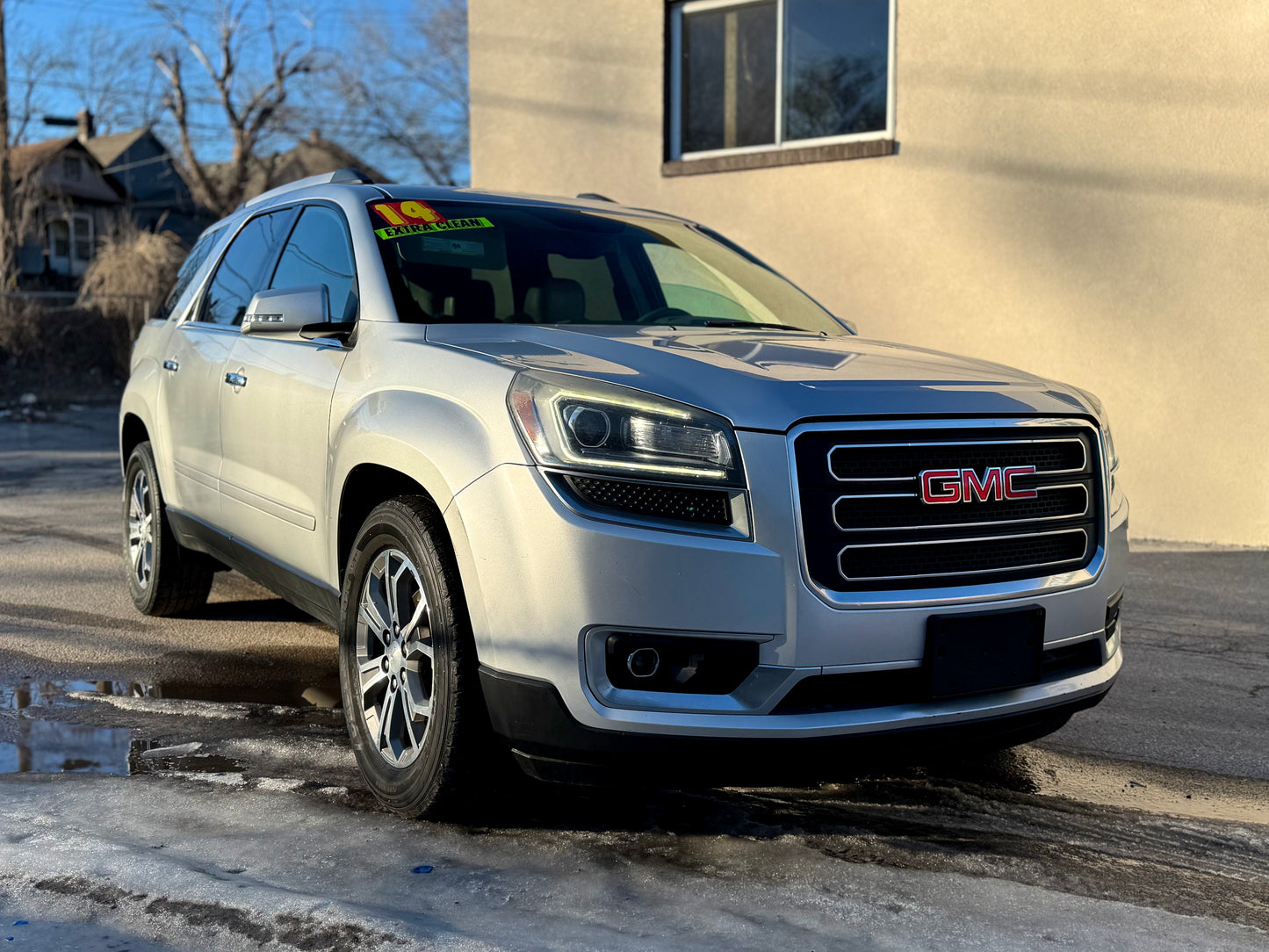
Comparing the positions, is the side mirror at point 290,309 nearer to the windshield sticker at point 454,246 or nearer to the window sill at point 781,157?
the windshield sticker at point 454,246

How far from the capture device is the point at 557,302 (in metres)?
4.19

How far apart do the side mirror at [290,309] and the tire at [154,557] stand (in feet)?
6.01

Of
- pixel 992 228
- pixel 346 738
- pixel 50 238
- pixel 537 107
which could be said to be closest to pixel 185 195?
pixel 50 238

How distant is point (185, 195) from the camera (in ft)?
174

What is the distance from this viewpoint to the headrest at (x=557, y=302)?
Answer: 410cm

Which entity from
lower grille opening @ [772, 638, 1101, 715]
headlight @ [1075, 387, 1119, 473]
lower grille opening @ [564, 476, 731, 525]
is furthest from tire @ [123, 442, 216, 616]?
headlight @ [1075, 387, 1119, 473]

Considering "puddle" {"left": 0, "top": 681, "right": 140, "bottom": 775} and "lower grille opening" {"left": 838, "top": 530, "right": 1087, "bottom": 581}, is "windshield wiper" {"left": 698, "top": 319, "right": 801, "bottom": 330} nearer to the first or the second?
"lower grille opening" {"left": 838, "top": 530, "right": 1087, "bottom": 581}

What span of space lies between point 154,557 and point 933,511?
385 cm

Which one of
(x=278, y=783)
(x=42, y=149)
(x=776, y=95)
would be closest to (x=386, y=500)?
(x=278, y=783)

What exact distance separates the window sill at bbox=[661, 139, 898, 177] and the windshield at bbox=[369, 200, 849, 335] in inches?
170

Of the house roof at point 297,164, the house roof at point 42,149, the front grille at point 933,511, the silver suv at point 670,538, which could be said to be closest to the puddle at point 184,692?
the silver suv at point 670,538

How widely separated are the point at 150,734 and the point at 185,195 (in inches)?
2116

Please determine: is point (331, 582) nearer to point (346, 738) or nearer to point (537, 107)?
point (346, 738)

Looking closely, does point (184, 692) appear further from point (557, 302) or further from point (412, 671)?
point (557, 302)
